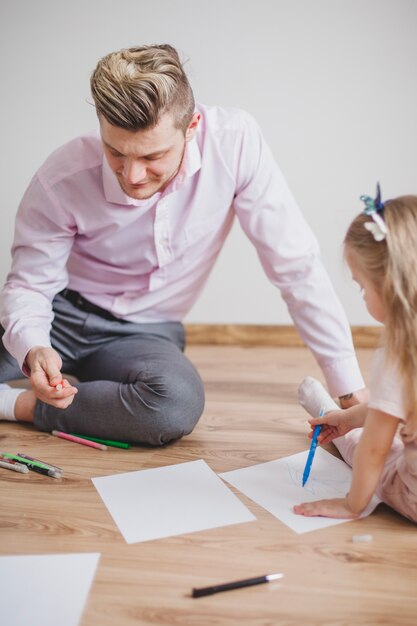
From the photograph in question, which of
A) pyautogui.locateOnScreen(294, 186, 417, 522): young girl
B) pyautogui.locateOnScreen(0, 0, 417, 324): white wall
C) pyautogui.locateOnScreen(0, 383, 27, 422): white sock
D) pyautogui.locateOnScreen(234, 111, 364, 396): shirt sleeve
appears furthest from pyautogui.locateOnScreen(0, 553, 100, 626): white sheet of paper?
pyautogui.locateOnScreen(0, 0, 417, 324): white wall

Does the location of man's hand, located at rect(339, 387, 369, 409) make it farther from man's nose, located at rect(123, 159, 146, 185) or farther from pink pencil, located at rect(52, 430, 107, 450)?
man's nose, located at rect(123, 159, 146, 185)

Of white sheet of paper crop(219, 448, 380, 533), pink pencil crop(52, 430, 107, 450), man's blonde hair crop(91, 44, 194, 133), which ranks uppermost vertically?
→ man's blonde hair crop(91, 44, 194, 133)

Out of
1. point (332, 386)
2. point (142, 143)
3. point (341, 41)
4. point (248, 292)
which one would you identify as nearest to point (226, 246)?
point (248, 292)

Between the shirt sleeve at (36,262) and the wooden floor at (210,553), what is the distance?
0.26 meters

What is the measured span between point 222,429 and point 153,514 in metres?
0.42

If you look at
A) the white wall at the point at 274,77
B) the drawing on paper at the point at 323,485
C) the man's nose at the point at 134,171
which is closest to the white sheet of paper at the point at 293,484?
the drawing on paper at the point at 323,485

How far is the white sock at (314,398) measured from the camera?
1350 mm

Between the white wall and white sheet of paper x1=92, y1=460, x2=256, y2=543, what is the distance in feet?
3.64

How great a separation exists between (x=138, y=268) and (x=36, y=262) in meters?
0.22

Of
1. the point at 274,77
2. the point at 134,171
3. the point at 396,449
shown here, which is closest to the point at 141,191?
the point at 134,171

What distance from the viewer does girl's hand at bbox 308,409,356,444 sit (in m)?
1.14

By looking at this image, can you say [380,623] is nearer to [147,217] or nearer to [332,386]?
[332,386]

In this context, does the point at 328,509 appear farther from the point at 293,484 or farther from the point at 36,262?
the point at 36,262

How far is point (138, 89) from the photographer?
1070 millimetres
